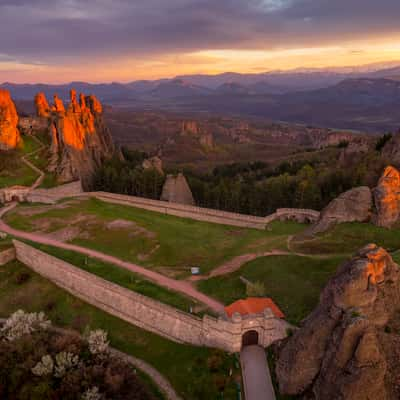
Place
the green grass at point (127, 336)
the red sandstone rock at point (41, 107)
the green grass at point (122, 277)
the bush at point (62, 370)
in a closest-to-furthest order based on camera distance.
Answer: the bush at point (62, 370)
the green grass at point (127, 336)
the green grass at point (122, 277)
the red sandstone rock at point (41, 107)

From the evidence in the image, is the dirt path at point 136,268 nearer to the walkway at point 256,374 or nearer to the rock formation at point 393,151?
the walkway at point 256,374

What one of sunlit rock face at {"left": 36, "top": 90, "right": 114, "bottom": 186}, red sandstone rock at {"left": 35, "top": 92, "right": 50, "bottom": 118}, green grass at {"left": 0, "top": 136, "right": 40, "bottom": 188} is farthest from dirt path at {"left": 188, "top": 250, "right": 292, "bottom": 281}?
red sandstone rock at {"left": 35, "top": 92, "right": 50, "bottom": 118}

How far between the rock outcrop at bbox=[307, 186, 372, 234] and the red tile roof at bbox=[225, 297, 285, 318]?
1576 centimetres

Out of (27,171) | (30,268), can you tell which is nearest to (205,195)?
(30,268)

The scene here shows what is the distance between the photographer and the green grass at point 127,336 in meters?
30.5

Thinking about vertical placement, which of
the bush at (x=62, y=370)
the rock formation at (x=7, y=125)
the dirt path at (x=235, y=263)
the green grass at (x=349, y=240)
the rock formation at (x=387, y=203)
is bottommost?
the bush at (x=62, y=370)

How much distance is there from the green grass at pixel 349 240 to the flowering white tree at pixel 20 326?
30.3 m

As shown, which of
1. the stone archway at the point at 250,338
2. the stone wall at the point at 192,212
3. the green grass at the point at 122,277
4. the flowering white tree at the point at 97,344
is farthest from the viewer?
the stone wall at the point at 192,212

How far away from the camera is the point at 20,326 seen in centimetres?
3656

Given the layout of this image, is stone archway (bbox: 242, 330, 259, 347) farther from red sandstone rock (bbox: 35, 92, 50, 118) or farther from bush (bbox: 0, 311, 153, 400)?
red sandstone rock (bbox: 35, 92, 50, 118)

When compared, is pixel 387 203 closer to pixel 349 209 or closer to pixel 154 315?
pixel 349 209

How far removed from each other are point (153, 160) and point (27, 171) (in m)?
29.8

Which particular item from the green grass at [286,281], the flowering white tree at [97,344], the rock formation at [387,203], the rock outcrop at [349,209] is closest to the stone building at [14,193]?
the flowering white tree at [97,344]

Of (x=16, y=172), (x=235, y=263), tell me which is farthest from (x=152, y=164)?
(x=235, y=263)
